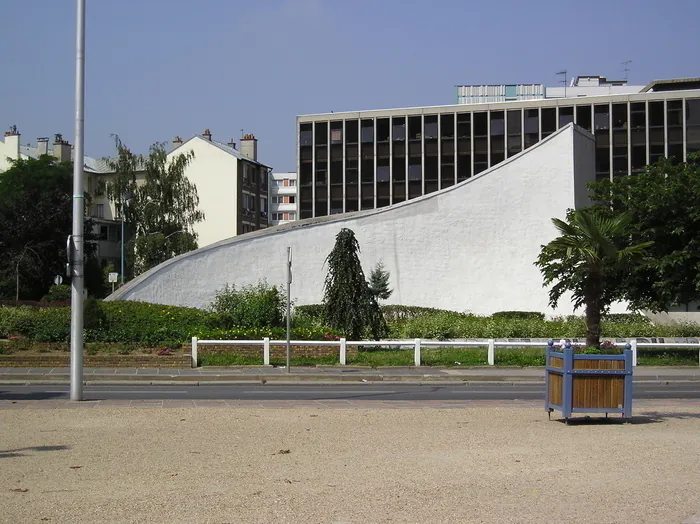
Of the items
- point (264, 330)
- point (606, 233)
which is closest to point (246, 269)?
point (264, 330)

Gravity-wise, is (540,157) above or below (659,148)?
below

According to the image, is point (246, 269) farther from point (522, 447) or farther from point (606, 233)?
point (522, 447)

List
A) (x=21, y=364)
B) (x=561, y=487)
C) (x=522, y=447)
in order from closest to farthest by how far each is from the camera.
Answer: (x=561, y=487) < (x=522, y=447) < (x=21, y=364)

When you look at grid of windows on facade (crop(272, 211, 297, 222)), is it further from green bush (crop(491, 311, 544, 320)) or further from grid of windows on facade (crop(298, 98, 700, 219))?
green bush (crop(491, 311, 544, 320))

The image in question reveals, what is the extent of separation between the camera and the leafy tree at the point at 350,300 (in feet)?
97.5

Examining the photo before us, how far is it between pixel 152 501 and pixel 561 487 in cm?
368

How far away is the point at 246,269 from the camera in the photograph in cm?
3791

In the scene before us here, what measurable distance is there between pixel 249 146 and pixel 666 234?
6270 cm

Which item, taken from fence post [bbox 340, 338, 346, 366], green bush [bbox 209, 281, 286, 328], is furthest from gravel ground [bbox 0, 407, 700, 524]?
green bush [bbox 209, 281, 286, 328]

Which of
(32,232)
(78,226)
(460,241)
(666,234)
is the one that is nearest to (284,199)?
(32,232)

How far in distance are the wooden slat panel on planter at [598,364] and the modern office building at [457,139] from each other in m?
57.5

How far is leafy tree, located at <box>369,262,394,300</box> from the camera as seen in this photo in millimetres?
37781

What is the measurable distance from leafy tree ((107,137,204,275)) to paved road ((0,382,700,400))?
44.1 meters

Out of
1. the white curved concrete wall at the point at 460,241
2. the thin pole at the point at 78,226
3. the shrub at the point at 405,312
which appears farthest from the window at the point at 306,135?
the thin pole at the point at 78,226
